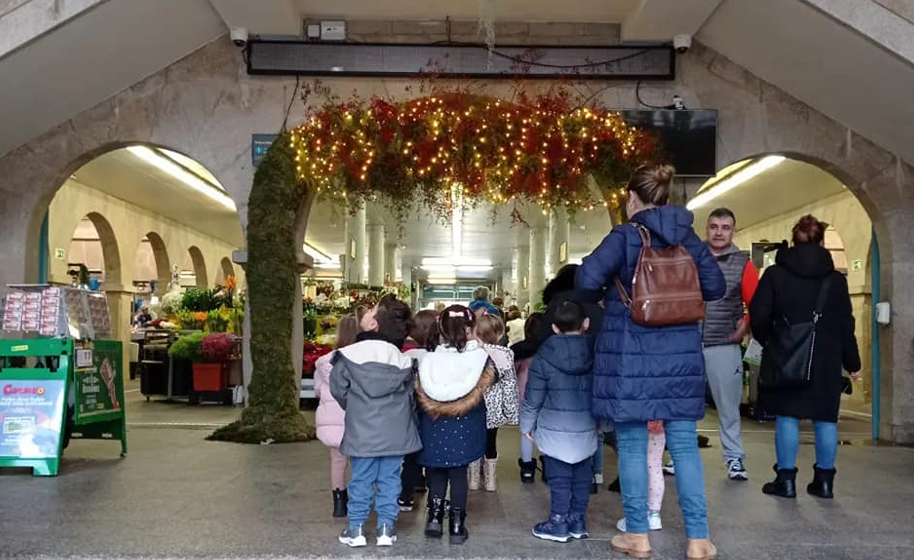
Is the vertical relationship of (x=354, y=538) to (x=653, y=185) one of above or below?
below

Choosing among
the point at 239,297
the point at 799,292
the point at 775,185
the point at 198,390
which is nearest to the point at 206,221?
the point at 239,297

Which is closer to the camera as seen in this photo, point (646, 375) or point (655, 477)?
point (646, 375)

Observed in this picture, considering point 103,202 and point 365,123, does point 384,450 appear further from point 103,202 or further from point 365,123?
point 103,202

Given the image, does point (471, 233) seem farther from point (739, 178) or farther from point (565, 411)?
point (565, 411)

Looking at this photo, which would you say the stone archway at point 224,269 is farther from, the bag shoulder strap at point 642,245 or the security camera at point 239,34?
the bag shoulder strap at point 642,245

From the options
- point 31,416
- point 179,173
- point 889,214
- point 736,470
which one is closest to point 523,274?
point 179,173

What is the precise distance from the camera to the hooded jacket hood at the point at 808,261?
16.4 ft

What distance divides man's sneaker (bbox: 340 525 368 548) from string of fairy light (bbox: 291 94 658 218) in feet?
13.1

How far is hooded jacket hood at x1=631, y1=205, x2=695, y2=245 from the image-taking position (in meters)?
3.74

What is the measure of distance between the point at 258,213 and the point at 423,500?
3576 mm

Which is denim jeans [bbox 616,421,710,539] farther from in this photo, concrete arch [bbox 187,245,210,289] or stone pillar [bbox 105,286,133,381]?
concrete arch [bbox 187,245,210,289]

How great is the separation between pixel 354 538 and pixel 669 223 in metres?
1.99

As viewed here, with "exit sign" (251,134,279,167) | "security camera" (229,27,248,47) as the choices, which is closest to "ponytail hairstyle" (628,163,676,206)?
"exit sign" (251,134,279,167)

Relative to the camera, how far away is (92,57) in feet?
23.0
